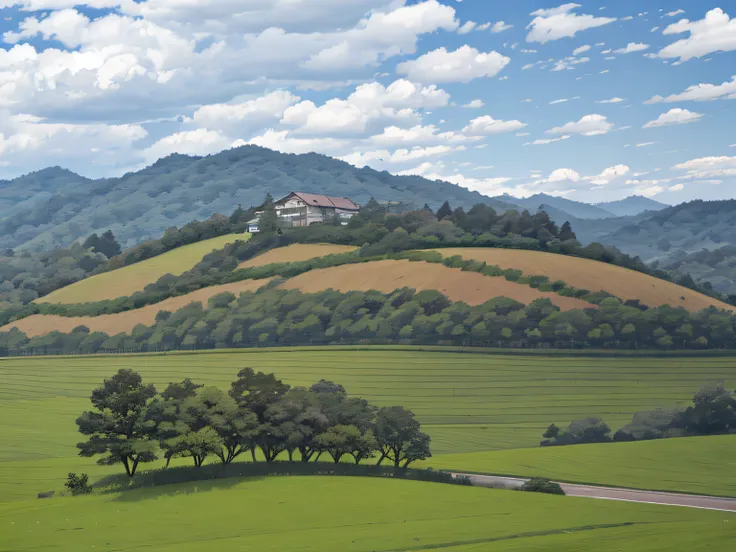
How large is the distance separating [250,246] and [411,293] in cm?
6596

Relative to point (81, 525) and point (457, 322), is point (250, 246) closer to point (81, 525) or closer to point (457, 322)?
point (457, 322)

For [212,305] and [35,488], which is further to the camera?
[212,305]

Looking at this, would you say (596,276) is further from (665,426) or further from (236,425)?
(236,425)

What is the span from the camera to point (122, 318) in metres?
160

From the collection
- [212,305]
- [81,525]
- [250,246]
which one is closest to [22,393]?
[212,305]

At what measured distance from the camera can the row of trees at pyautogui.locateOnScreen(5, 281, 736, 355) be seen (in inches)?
4889

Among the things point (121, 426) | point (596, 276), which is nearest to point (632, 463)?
point (121, 426)

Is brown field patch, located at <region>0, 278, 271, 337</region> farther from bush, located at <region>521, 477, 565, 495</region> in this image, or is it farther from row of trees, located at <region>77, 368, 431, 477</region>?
bush, located at <region>521, 477, 565, 495</region>

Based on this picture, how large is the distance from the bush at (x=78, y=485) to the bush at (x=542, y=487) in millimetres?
35652

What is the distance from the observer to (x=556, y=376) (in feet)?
375

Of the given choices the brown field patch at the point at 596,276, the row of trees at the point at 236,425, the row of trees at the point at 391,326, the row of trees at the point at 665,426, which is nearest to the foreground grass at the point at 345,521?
the row of trees at the point at 236,425

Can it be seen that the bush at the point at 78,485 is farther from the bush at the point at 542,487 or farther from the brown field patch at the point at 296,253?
the brown field patch at the point at 296,253

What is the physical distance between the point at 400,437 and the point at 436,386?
110 ft

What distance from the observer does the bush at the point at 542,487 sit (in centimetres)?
7131
